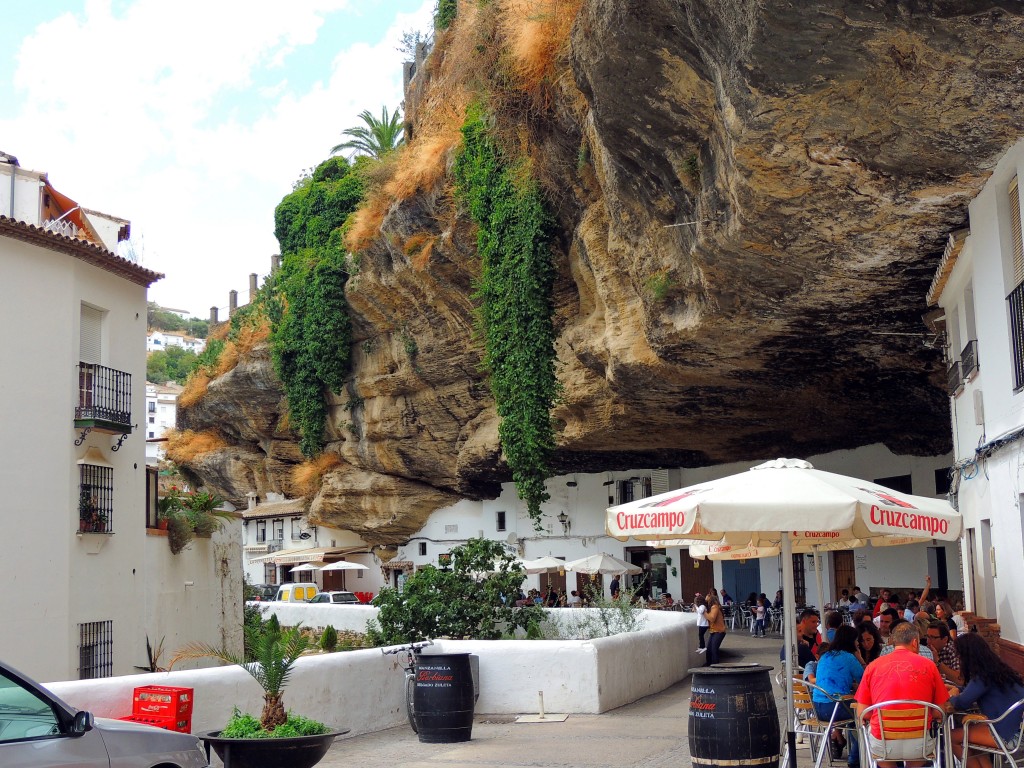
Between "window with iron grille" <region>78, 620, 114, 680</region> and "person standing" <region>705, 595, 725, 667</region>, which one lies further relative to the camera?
"window with iron grille" <region>78, 620, 114, 680</region>

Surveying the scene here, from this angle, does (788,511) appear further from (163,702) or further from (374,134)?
(374,134)

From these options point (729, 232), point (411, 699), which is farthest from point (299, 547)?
point (729, 232)

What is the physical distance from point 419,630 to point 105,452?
7.10 m

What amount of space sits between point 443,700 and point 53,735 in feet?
18.1

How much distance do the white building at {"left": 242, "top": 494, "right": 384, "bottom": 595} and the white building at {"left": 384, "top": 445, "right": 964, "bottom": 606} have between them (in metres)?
1.71

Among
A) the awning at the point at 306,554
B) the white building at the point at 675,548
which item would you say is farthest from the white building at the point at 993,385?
the awning at the point at 306,554

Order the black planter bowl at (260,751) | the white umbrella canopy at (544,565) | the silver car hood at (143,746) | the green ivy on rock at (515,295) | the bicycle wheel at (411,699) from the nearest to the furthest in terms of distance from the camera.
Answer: the silver car hood at (143,746) < the black planter bowl at (260,751) < the bicycle wheel at (411,699) < the green ivy on rock at (515,295) < the white umbrella canopy at (544,565)

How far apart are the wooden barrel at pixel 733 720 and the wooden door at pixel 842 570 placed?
1934 cm

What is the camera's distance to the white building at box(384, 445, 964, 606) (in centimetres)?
2408

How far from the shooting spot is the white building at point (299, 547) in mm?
39812

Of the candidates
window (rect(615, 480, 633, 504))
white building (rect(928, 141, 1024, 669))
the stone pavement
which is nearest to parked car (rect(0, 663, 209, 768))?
the stone pavement

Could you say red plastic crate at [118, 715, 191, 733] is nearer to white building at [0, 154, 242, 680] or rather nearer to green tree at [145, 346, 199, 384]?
white building at [0, 154, 242, 680]

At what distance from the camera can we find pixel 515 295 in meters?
22.8

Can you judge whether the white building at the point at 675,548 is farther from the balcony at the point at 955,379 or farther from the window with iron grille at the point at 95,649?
the window with iron grille at the point at 95,649
